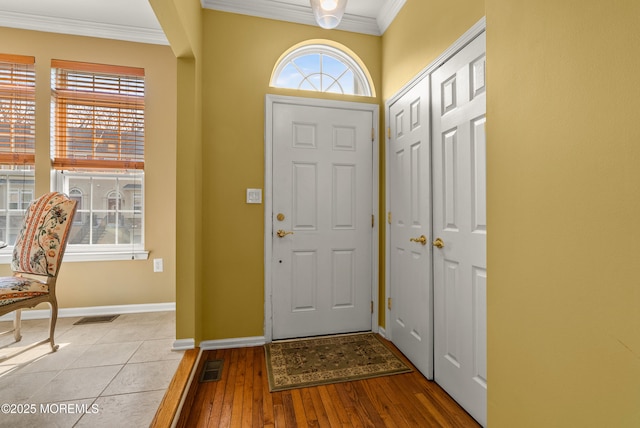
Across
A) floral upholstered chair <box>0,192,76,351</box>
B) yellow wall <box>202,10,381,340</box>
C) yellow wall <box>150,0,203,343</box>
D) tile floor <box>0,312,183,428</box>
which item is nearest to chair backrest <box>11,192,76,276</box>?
floral upholstered chair <box>0,192,76,351</box>

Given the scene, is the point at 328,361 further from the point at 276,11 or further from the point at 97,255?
the point at 276,11

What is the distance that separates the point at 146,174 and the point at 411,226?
2.54 metres

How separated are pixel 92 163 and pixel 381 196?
2760 mm

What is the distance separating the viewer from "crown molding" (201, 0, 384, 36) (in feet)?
7.78

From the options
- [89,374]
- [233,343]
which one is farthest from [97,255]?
[233,343]

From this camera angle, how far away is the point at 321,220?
2549 mm

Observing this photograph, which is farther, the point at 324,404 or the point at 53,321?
the point at 53,321

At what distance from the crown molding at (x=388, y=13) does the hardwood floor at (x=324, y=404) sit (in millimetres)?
2734

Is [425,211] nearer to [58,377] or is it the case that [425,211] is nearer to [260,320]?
[260,320]

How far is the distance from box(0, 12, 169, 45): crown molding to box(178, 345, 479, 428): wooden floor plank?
3.09 metres

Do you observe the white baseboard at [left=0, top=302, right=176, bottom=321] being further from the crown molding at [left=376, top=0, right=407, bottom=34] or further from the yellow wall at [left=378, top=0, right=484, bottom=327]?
the crown molding at [left=376, top=0, right=407, bottom=34]

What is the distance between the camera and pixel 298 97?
251 cm

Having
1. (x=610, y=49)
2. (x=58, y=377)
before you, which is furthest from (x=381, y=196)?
(x=58, y=377)

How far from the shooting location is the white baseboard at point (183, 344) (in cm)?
214
